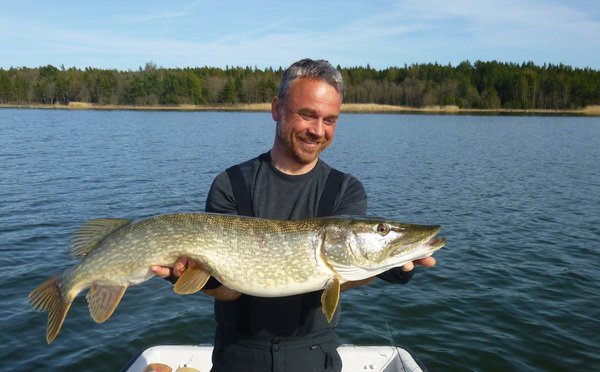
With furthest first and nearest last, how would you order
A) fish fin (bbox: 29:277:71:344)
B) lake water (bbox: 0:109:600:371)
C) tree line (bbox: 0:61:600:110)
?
tree line (bbox: 0:61:600:110) < lake water (bbox: 0:109:600:371) < fish fin (bbox: 29:277:71:344)

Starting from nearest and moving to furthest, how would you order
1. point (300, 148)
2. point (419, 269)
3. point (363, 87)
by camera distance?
1. point (300, 148)
2. point (419, 269)
3. point (363, 87)

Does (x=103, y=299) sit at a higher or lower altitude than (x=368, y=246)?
lower

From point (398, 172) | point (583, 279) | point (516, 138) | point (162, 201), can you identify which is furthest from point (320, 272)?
point (516, 138)

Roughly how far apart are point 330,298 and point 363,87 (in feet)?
352

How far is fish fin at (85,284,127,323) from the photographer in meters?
2.89

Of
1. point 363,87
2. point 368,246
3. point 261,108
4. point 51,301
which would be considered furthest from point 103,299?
point 363,87

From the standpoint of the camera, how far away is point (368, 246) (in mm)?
2721

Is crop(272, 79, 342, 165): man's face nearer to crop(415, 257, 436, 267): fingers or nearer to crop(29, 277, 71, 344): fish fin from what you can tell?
crop(415, 257, 436, 267): fingers

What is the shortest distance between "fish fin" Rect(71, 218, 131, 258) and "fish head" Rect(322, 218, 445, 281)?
130 cm

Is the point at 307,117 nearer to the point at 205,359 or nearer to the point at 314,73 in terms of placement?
the point at 314,73

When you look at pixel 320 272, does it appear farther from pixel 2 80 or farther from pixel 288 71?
pixel 2 80

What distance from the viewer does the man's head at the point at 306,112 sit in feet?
8.75

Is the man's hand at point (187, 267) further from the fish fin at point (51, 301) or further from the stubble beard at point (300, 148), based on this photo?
the stubble beard at point (300, 148)

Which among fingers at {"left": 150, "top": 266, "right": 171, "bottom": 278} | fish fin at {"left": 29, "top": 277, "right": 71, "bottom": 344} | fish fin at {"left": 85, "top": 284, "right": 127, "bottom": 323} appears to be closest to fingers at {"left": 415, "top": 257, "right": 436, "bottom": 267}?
fingers at {"left": 150, "top": 266, "right": 171, "bottom": 278}
